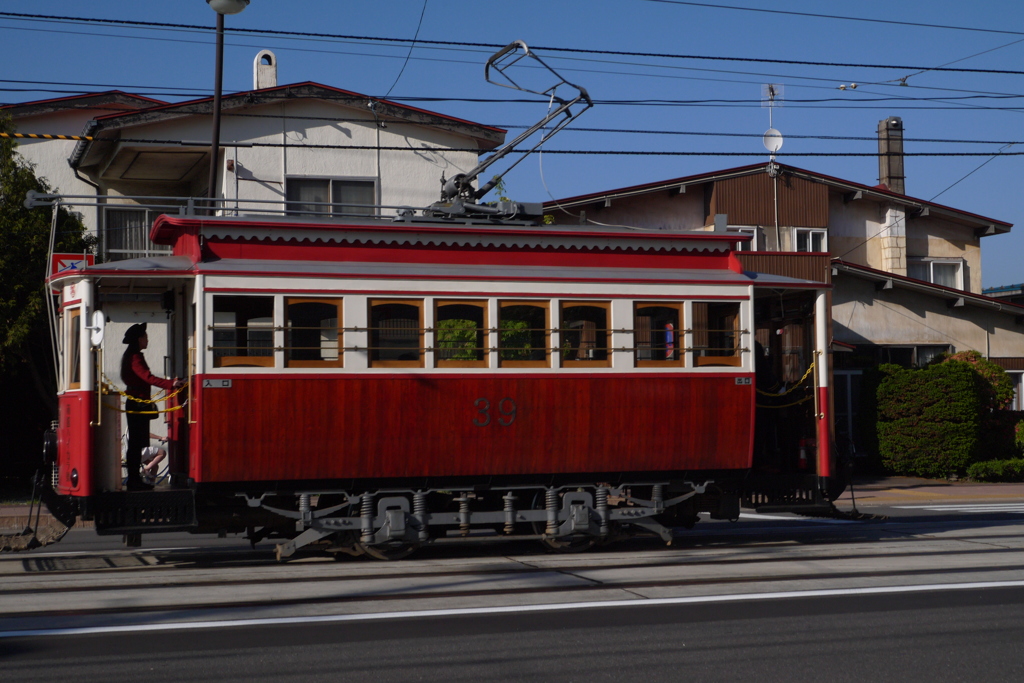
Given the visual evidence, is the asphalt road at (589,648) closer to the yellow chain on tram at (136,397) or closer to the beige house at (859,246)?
the yellow chain on tram at (136,397)

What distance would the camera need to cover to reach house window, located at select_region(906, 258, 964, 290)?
102 ft

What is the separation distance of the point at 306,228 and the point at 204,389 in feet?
6.49

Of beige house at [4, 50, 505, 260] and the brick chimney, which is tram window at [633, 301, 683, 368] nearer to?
beige house at [4, 50, 505, 260]

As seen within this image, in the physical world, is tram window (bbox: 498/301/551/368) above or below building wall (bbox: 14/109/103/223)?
below

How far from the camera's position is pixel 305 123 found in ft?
74.0

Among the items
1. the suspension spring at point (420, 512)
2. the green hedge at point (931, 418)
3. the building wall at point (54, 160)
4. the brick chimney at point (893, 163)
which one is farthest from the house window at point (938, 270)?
the suspension spring at point (420, 512)

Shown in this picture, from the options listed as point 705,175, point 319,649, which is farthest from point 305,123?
point 319,649

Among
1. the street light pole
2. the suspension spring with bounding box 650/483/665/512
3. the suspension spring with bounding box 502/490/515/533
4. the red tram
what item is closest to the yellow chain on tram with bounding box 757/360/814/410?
the red tram

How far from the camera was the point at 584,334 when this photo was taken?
37.7ft

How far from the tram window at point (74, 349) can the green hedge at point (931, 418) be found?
57.6ft

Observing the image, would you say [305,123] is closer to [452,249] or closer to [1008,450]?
[452,249]

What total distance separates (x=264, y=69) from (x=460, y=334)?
16319 mm

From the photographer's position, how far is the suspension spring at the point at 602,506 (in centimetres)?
1144

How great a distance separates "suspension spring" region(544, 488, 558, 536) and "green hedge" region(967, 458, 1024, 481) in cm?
1421
